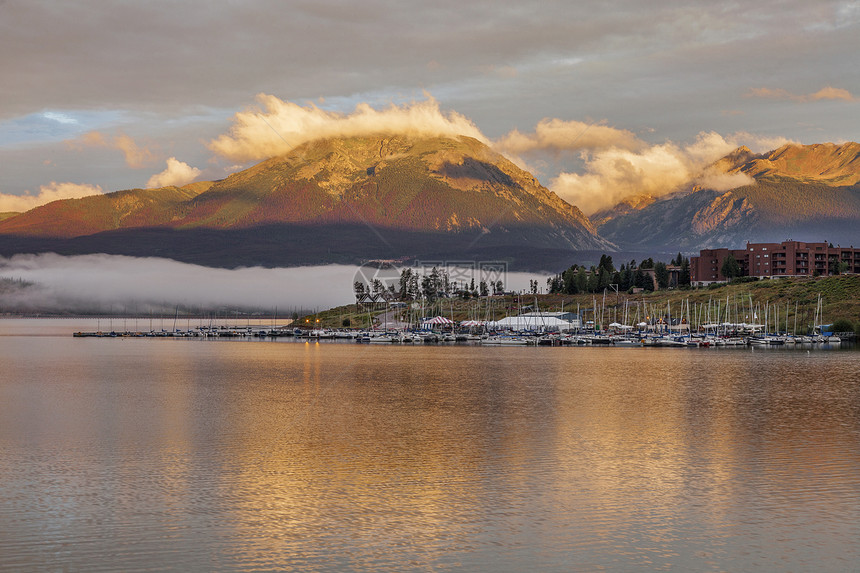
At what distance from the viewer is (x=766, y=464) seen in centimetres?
4459

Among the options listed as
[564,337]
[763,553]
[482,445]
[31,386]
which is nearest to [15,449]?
[482,445]

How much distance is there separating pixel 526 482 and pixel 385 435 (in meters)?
16.7

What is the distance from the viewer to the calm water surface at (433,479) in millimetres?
29625

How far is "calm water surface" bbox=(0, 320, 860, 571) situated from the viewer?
29625mm

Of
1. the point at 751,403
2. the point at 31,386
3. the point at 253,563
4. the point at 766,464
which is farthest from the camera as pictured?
the point at 31,386

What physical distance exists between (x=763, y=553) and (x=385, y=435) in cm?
2953

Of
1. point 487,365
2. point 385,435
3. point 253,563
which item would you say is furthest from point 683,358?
point 253,563

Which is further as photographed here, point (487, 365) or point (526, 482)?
point (487, 365)

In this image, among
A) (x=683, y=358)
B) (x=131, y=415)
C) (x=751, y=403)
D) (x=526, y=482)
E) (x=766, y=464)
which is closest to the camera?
(x=526, y=482)

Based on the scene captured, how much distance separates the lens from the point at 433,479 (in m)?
41.1

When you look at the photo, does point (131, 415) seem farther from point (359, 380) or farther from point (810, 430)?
point (810, 430)

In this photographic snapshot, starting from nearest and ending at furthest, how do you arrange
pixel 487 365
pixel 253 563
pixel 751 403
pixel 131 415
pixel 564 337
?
1. pixel 253 563
2. pixel 131 415
3. pixel 751 403
4. pixel 487 365
5. pixel 564 337

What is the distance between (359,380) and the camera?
333 ft

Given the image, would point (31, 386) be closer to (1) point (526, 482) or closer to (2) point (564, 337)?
(1) point (526, 482)
